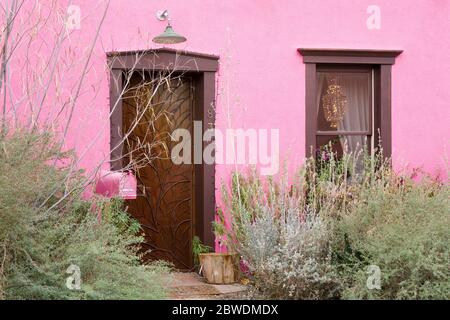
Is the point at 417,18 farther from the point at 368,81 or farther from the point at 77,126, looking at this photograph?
the point at 77,126

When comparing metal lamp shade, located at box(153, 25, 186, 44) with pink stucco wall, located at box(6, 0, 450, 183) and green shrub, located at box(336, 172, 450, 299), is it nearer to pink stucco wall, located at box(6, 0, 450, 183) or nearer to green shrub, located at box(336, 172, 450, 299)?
pink stucco wall, located at box(6, 0, 450, 183)

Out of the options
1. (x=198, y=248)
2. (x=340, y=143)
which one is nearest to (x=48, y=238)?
(x=198, y=248)

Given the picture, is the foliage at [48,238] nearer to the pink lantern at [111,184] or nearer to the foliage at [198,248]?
the pink lantern at [111,184]

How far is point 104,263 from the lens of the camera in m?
5.48

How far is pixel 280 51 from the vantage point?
312 inches

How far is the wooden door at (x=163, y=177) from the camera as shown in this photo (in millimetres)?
7832

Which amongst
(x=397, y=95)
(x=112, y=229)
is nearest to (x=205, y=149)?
(x=112, y=229)

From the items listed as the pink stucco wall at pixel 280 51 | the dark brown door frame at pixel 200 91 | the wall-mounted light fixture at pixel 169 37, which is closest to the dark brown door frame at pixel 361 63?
the pink stucco wall at pixel 280 51

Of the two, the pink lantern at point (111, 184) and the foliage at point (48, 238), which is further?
the pink lantern at point (111, 184)

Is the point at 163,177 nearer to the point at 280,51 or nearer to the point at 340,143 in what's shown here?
the point at 280,51

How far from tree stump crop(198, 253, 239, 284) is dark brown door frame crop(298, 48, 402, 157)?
68.3 inches

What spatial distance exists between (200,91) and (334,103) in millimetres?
1744

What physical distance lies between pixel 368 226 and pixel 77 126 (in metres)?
3.49

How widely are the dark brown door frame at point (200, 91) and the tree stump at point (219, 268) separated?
1.45ft
